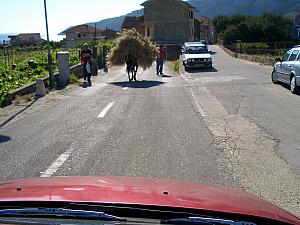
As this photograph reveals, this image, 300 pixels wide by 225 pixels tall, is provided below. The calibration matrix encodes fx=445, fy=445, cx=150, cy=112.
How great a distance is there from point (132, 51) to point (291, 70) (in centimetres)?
1025

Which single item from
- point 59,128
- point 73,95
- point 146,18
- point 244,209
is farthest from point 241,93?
point 146,18

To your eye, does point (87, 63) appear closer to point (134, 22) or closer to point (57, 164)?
point (57, 164)

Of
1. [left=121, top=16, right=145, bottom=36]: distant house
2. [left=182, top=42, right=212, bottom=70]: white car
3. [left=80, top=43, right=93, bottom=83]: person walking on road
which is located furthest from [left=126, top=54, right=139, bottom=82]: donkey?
[left=121, top=16, right=145, bottom=36]: distant house

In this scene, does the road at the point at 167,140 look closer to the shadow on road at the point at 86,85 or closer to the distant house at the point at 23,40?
the shadow on road at the point at 86,85

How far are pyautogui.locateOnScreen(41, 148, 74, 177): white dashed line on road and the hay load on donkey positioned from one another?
1635cm

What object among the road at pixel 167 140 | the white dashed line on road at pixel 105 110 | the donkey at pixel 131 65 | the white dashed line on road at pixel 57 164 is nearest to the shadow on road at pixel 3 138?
the road at pixel 167 140

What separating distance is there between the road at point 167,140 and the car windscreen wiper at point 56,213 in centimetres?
330

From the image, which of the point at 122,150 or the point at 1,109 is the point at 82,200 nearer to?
the point at 122,150

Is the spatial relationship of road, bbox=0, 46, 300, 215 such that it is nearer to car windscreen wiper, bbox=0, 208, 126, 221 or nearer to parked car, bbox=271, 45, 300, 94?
parked car, bbox=271, 45, 300, 94

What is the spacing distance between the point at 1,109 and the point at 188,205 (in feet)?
42.4

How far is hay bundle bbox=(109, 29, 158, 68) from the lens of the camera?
2430 cm

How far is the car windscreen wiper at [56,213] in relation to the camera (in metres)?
2.26

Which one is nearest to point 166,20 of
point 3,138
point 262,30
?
point 262,30

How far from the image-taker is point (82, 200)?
2.42 meters
